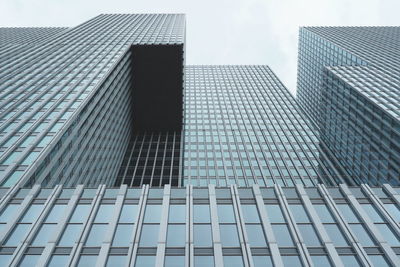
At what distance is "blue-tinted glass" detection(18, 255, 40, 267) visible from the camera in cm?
2094

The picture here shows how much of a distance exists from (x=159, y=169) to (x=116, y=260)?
62.9 metres

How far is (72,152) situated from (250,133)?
54.8 m

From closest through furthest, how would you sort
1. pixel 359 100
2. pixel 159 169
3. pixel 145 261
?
1. pixel 145 261
2. pixel 359 100
3. pixel 159 169

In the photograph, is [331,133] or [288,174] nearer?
[288,174]

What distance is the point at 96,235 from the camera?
23.8m

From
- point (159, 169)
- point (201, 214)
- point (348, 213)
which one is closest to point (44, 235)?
point (201, 214)

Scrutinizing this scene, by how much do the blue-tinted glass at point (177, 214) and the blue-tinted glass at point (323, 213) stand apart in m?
8.91

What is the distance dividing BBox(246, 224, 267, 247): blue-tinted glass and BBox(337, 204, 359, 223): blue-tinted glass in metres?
5.98

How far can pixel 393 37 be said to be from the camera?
11719cm

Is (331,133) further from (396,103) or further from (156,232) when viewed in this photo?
(156,232)

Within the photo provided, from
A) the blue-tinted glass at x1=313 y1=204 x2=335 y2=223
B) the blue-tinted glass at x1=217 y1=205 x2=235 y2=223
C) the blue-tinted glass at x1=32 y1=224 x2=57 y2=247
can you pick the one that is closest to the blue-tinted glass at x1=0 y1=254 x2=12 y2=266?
the blue-tinted glass at x1=32 y1=224 x2=57 y2=247

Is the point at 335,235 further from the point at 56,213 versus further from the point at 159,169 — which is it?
the point at 159,169

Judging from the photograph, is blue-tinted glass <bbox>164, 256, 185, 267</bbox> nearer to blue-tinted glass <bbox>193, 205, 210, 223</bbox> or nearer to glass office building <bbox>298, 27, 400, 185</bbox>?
blue-tinted glass <bbox>193, 205, 210, 223</bbox>

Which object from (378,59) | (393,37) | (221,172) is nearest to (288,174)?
(221,172)
